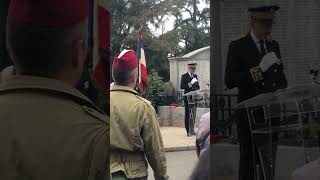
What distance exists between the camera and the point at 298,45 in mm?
1435

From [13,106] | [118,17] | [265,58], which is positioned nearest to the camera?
[13,106]

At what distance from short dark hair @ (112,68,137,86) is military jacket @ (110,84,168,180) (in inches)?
1.1

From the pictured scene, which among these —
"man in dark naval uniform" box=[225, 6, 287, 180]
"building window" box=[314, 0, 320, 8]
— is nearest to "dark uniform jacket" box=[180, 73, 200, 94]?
"man in dark naval uniform" box=[225, 6, 287, 180]

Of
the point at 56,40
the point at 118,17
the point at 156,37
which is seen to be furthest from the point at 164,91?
the point at 56,40

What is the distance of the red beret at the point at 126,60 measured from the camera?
4.63 feet

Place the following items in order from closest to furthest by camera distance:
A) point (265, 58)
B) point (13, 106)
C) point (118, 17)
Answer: point (13, 106)
point (118, 17)
point (265, 58)

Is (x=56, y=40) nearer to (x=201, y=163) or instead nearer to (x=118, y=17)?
(x=118, y=17)

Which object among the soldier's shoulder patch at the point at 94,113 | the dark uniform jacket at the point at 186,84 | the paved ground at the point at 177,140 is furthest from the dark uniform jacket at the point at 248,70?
the soldier's shoulder patch at the point at 94,113

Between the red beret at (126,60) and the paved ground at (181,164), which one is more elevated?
the red beret at (126,60)

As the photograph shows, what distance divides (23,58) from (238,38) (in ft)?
2.30

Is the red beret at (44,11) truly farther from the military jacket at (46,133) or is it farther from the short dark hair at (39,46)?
the military jacket at (46,133)

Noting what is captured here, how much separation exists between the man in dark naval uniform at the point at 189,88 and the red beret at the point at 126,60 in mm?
163

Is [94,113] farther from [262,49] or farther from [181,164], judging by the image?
[262,49]

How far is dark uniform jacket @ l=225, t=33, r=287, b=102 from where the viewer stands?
1472 millimetres
